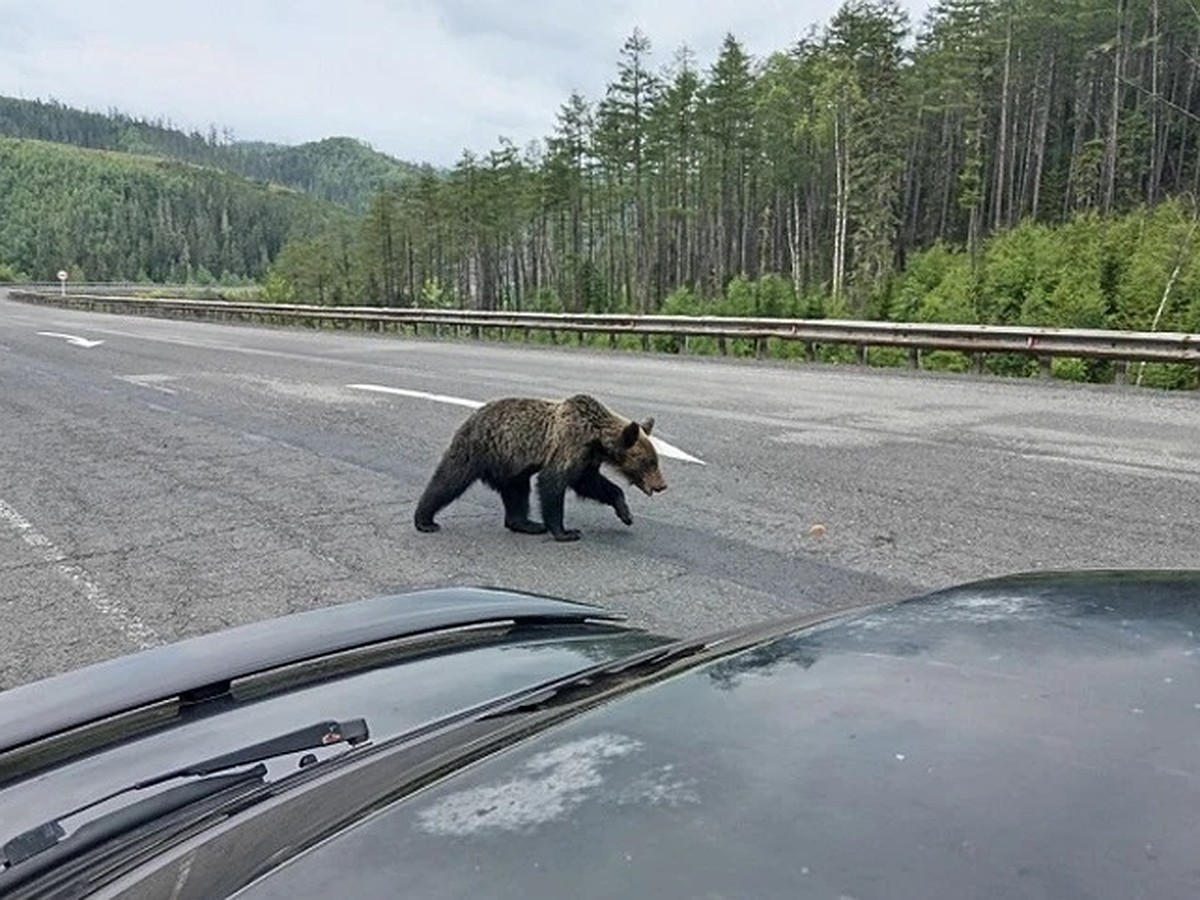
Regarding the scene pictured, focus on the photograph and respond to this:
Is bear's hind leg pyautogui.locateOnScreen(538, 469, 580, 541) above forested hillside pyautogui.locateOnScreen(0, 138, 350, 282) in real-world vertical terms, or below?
below

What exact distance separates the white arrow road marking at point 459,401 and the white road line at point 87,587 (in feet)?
13.2

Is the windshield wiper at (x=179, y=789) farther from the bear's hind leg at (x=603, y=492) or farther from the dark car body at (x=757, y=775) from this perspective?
the bear's hind leg at (x=603, y=492)

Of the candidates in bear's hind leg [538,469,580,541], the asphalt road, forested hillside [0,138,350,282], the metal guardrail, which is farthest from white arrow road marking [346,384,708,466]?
forested hillside [0,138,350,282]

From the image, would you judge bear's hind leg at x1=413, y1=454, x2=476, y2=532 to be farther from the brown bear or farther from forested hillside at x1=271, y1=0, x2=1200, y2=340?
forested hillside at x1=271, y1=0, x2=1200, y2=340

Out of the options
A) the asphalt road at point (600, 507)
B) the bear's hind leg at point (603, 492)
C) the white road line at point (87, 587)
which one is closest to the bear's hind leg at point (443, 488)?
the asphalt road at point (600, 507)

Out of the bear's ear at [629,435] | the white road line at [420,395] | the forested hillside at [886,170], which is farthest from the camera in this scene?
the forested hillside at [886,170]

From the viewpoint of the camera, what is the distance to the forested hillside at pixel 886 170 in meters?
44.2

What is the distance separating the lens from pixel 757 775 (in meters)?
1.07

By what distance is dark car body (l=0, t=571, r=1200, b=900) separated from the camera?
35.2 inches

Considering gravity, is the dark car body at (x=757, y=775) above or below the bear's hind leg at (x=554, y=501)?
above

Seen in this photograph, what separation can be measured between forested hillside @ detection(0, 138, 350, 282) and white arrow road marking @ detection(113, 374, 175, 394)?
143m

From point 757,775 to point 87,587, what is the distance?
4.83 metres

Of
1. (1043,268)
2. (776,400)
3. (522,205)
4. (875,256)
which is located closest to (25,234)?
(522,205)

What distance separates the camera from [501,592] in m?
2.85
